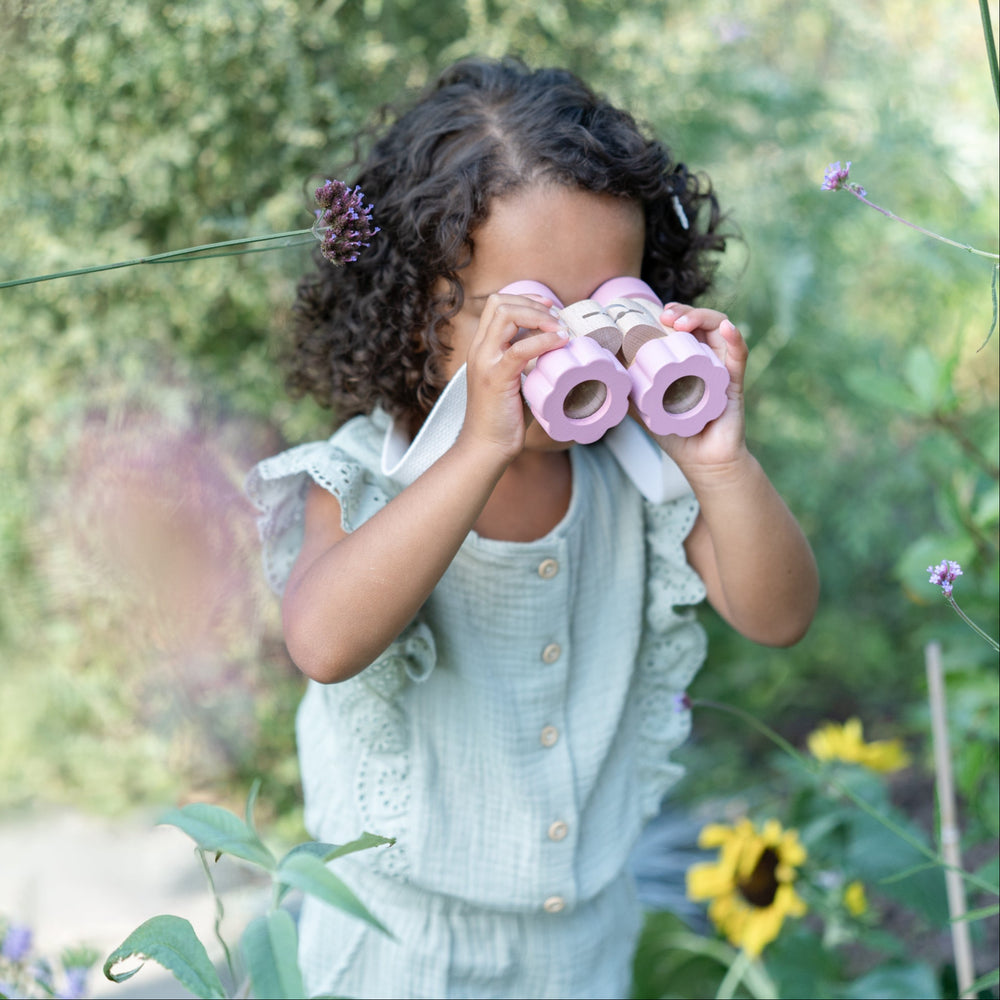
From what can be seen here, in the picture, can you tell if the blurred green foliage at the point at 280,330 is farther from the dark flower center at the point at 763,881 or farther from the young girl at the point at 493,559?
the young girl at the point at 493,559

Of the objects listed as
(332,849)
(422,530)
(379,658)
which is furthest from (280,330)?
(332,849)

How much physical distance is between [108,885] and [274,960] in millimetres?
1443

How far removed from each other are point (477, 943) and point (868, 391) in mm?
732

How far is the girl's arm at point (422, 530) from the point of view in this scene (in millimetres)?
796

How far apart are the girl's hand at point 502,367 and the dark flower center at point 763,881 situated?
70 centimetres

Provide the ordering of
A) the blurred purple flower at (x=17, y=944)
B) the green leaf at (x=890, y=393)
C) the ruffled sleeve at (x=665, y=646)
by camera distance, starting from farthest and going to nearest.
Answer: the green leaf at (x=890, y=393) < the ruffled sleeve at (x=665, y=646) < the blurred purple flower at (x=17, y=944)

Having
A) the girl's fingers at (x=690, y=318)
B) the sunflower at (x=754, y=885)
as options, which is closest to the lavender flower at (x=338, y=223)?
the girl's fingers at (x=690, y=318)

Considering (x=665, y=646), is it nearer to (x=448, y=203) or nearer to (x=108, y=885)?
(x=448, y=203)

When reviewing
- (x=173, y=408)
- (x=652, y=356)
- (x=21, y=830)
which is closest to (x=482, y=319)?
(x=652, y=356)

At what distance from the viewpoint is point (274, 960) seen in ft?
1.83

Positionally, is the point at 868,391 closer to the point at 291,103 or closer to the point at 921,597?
the point at 921,597

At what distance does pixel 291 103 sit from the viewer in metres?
1.52

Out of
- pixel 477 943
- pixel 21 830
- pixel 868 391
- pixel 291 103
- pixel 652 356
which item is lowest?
pixel 477 943

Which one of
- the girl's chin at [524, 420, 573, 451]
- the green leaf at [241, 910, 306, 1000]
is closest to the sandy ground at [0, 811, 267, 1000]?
the girl's chin at [524, 420, 573, 451]
